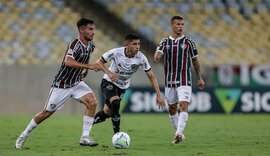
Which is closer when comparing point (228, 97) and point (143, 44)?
point (228, 97)

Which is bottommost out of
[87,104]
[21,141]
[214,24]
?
[21,141]

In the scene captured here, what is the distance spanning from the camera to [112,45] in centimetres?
2842

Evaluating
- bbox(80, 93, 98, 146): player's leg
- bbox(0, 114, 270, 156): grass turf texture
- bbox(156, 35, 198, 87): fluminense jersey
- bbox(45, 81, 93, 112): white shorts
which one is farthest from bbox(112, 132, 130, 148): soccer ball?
bbox(156, 35, 198, 87): fluminense jersey

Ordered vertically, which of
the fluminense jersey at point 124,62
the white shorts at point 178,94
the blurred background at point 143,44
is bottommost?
the white shorts at point 178,94

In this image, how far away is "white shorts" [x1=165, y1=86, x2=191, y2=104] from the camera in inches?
524

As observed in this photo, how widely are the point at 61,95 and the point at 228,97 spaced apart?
13044mm

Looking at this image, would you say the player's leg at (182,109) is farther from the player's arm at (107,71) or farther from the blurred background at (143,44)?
the blurred background at (143,44)

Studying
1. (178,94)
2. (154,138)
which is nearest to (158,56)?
(178,94)

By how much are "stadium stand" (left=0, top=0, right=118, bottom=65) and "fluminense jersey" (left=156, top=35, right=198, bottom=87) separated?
13.7 metres

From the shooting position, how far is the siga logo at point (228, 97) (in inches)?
958

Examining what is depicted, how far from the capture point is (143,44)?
28516 millimetres

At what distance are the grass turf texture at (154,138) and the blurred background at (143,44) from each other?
2.78 metres

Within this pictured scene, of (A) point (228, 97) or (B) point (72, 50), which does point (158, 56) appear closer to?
(B) point (72, 50)

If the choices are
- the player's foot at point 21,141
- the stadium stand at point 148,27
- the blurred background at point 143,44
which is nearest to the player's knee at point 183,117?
the player's foot at point 21,141
